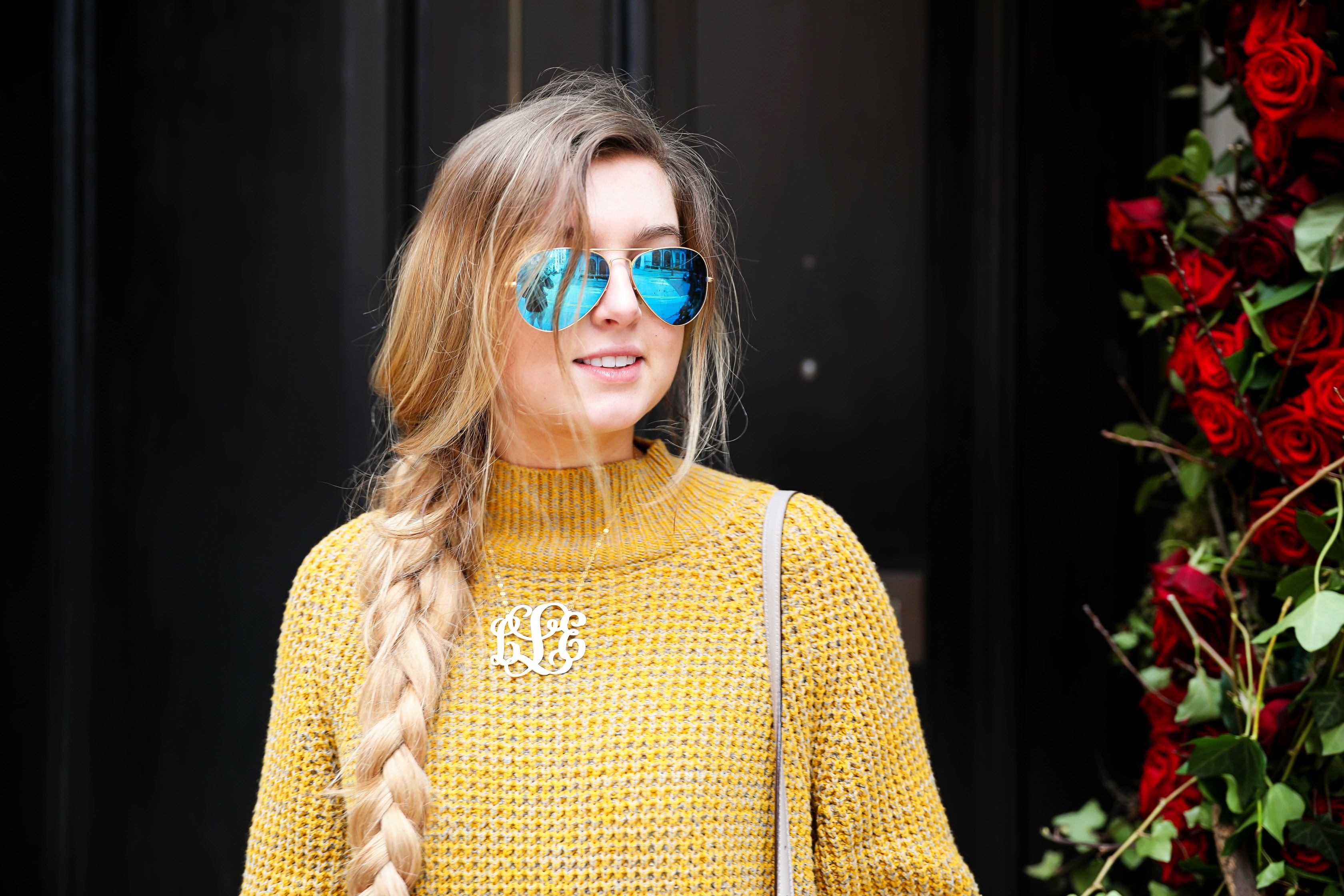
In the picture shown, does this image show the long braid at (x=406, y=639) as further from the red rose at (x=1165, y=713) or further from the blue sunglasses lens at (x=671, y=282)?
the red rose at (x=1165, y=713)

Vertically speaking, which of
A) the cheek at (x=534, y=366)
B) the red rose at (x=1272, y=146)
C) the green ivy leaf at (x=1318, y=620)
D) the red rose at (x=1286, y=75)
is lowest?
the green ivy leaf at (x=1318, y=620)

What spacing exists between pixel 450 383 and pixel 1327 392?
105 centimetres

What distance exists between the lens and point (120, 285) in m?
1.91

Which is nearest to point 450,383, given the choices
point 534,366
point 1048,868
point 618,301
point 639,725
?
point 534,366

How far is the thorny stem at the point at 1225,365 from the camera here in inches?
52.6

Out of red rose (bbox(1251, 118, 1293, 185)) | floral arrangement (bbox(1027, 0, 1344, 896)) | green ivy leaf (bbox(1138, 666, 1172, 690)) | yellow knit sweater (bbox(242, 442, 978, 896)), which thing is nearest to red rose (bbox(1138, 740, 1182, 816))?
floral arrangement (bbox(1027, 0, 1344, 896))

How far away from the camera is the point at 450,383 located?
1251mm

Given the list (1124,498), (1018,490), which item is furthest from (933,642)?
(1124,498)

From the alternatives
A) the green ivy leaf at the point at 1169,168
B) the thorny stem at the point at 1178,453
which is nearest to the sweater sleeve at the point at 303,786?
the thorny stem at the point at 1178,453

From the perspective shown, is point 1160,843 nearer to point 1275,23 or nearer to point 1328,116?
point 1328,116

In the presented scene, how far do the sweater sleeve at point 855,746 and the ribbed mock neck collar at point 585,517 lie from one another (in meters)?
0.14

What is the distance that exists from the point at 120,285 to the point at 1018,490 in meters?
1.69

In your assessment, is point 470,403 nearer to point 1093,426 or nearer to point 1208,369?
point 1208,369

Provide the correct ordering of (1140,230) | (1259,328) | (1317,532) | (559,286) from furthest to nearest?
(1140,230) < (1259,328) < (1317,532) < (559,286)
